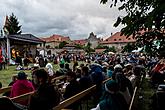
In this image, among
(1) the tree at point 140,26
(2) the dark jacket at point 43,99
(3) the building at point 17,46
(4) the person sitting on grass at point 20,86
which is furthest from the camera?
(3) the building at point 17,46

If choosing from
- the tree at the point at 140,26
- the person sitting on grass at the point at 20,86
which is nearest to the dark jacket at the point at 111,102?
the tree at the point at 140,26

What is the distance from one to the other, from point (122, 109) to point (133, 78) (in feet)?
15.1

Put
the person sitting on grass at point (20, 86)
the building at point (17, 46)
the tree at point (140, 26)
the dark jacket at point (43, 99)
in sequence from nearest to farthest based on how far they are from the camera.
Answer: the dark jacket at point (43, 99) → the tree at point (140, 26) → the person sitting on grass at point (20, 86) → the building at point (17, 46)

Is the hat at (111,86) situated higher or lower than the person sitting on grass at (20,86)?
higher

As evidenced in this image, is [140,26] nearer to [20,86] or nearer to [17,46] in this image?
[20,86]

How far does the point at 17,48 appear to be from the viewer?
46781 millimetres

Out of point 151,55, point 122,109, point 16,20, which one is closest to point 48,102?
point 122,109

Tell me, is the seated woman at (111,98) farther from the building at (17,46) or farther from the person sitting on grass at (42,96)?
the building at (17,46)

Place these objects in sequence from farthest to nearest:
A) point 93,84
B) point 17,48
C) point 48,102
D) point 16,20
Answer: point 16,20, point 17,48, point 93,84, point 48,102

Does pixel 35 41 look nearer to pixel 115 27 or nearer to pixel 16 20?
pixel 115 27

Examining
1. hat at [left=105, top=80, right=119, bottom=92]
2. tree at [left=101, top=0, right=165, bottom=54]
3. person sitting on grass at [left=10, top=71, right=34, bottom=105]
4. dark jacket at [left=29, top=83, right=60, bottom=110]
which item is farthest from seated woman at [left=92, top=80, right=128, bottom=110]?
person sitting on grass at [left=10, top=71, right=34, bottom=105]

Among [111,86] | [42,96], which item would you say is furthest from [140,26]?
[42,96]

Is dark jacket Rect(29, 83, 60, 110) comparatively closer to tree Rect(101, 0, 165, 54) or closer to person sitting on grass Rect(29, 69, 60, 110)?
person sitting on grass Rect(29, 69, 60, 110)

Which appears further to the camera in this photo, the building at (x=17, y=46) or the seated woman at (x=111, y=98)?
the building at (x=17, y=46)
